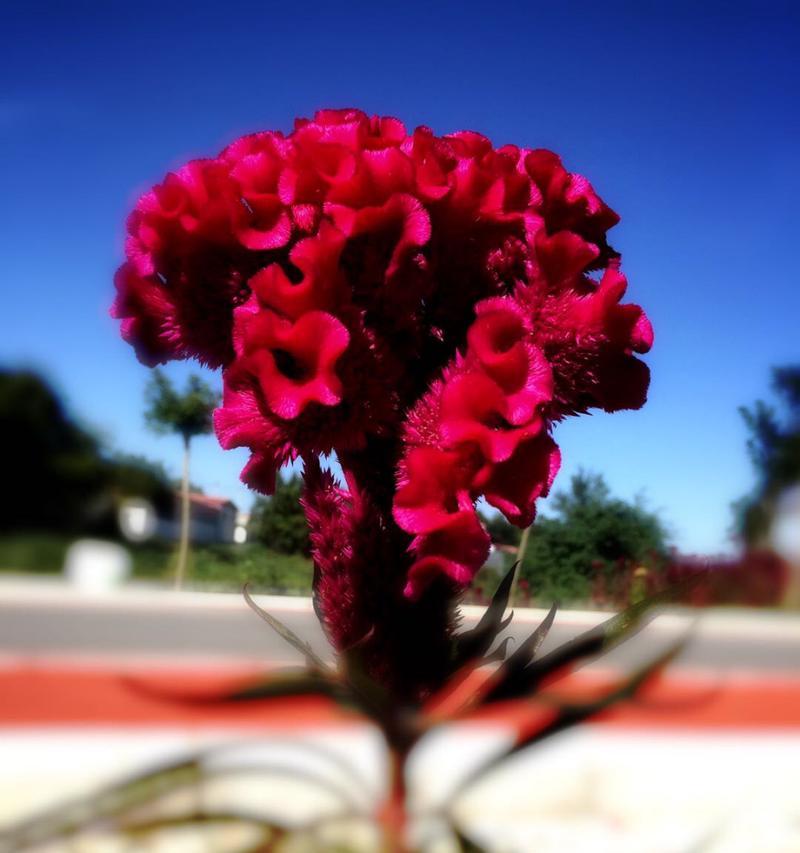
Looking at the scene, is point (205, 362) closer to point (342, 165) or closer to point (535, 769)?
point (342, 165)

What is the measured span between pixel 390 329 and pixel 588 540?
0.18 meters

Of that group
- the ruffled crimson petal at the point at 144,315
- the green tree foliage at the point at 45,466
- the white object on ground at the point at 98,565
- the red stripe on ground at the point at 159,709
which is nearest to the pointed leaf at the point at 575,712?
the ruffled crimson petal at the point at 144,315

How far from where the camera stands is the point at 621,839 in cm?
103

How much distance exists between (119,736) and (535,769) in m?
0.63

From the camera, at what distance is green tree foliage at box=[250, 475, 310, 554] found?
494mm

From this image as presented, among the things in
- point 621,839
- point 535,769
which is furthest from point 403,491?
point 535,769

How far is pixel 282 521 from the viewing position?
50cm

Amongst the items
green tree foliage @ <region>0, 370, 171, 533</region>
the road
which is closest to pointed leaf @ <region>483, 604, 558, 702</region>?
the road

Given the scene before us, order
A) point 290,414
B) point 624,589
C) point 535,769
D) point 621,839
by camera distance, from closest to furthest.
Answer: point 290,414 < point 624,589 < point 621,839 < point 535,769

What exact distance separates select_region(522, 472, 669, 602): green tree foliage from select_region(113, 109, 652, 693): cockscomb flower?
0.33ft

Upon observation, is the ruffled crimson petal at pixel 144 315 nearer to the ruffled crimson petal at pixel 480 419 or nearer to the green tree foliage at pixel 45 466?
the ruffled crimson petal at pixel 480 419

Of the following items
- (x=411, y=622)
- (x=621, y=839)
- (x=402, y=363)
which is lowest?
(x=621, y=839)

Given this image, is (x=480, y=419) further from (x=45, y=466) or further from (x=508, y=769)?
(x=45, y=466)

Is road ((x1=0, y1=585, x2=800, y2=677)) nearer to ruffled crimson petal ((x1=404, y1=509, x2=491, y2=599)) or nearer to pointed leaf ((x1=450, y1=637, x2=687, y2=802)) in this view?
pointed leaf ((x1=450, y1=637, x2=687, y2=802))
